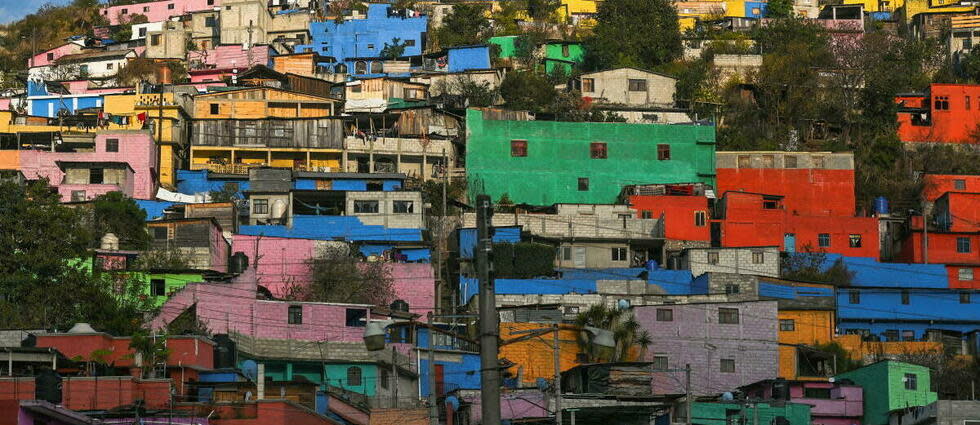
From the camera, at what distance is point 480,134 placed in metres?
63.1

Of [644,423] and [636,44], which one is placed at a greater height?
[636,44]

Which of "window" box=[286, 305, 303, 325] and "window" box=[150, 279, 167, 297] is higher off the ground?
"window" box=[150, 279, 167, 297]

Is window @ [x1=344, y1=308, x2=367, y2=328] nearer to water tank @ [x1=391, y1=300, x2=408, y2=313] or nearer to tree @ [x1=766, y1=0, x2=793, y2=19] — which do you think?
water tank @ [x1=391, y1=300, x2=408, y2=313]

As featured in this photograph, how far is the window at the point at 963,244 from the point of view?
195 ft

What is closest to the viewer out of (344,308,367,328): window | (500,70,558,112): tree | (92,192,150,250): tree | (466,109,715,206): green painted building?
(344,308,367,328): window

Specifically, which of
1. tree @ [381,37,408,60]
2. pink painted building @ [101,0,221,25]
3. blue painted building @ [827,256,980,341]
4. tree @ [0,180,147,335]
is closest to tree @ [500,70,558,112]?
tree @ [381,37,408,60]

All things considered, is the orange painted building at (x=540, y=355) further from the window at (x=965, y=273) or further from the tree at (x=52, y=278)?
the window at (x=965, y=273)

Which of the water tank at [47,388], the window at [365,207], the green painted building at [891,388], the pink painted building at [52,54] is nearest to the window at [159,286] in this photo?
the window at [365,207]

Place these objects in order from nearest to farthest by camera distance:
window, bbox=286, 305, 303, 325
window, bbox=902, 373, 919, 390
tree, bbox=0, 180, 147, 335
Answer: tree, bbox=0, 180, 147, 335 → window, bbox=902, 373, 919, 390 → window, bbox=286, 305, 303, 325

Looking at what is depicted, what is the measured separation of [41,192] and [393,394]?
1627 centimetres

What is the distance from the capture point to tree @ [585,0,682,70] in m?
73.9

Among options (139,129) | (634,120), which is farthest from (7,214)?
(634,120)

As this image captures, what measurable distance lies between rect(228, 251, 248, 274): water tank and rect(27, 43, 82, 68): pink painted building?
36.3 metres

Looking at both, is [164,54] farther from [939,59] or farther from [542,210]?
[939,59]
